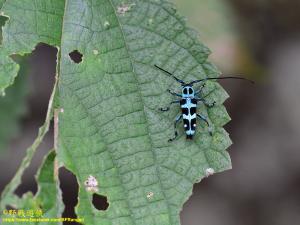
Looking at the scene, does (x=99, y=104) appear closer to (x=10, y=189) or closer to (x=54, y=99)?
(x=54, y=99)

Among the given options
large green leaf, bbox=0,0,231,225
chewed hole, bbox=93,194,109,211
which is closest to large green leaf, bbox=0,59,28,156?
large green leaf, bbox=0,0,231,225

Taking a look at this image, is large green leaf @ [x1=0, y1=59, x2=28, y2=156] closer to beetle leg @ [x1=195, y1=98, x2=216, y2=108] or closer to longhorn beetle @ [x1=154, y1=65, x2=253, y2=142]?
longhorn beetle @ [x1=154, y1=65, x2=253, y2=142]

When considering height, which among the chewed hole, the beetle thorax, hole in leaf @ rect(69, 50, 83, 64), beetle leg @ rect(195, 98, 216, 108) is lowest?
the chewed hole

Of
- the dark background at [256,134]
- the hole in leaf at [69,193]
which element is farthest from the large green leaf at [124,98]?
the dark background at [256,134]

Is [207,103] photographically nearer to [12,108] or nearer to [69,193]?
[12,108]

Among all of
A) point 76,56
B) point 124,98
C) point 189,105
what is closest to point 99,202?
point 124,98

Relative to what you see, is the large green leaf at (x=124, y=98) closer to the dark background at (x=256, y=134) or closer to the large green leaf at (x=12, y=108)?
the large green leaf at (x=12, y=108)

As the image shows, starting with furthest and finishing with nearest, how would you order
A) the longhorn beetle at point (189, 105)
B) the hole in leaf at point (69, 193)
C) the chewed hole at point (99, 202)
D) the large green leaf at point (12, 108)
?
the hole in leaf at point (69, 193)
the large green leaf at point (12, 108)
the longhorn beetle at point (189, 105)
the chewed hole at point (99, 202)
